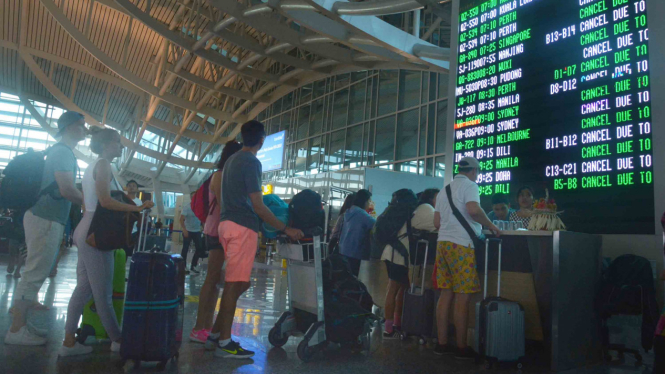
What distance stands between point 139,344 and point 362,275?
13.6 feet

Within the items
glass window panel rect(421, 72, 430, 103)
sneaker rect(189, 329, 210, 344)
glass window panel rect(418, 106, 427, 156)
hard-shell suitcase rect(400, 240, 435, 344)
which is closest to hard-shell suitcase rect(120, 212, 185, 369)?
sneaker rect(189, 329, 210, 344)

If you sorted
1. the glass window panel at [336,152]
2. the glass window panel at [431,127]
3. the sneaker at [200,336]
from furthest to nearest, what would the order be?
the glass window panel at [336,152] → the glass window panel at [431,127] → the sneaker at [200,336]

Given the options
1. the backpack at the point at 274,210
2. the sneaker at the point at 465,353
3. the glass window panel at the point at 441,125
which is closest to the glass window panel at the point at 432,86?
the glass window panel at the point at 441,125

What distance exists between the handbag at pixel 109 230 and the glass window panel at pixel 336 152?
17.4 m

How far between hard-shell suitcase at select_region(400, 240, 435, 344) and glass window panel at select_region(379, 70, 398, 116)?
14009 mm

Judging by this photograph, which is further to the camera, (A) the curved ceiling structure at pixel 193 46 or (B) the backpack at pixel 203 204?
(A) the curved ceiling structure at pixel 193 46

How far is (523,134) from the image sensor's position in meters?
5.43

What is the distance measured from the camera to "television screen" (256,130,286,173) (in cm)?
2275

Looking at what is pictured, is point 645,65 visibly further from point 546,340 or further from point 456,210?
point 546,340

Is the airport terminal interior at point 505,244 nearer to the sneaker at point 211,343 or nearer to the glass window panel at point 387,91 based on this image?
the sneaker at point 211,343

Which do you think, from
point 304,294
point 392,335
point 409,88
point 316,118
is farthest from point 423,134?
point 304,294

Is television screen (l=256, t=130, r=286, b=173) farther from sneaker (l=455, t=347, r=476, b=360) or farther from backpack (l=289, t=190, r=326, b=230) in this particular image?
sneaker (l=455, t=347, r=476, b=360)

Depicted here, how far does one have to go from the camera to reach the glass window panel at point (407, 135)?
55.1 ft

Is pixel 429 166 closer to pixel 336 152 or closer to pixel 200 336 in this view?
pixel 336 152
